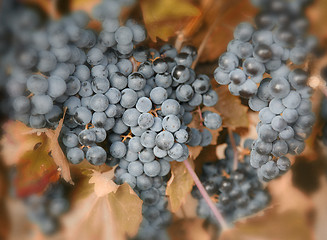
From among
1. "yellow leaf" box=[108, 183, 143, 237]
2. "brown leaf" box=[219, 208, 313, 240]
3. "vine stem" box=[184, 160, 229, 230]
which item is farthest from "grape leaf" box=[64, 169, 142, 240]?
"brown leaf" box=[219, 208, 313, 240]

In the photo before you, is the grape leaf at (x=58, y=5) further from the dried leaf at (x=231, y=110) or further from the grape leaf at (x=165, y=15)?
the dried leaf at (x=231, y=110)

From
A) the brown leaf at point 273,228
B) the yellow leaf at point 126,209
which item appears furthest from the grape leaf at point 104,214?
the brown leaf at point 273,228

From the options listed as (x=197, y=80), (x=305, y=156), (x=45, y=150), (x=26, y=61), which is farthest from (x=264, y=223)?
(x=26, y=61)

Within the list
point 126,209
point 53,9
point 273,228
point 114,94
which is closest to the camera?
point 53,9

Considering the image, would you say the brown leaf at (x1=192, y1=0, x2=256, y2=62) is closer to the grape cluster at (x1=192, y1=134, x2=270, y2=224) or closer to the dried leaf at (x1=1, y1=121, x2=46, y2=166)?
the grape cluster at (x1=192, y1=134, x2=270, y2=224)

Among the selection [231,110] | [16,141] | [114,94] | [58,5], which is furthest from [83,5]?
[231,110]

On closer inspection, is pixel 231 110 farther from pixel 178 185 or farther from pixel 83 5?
pixel 83 5
